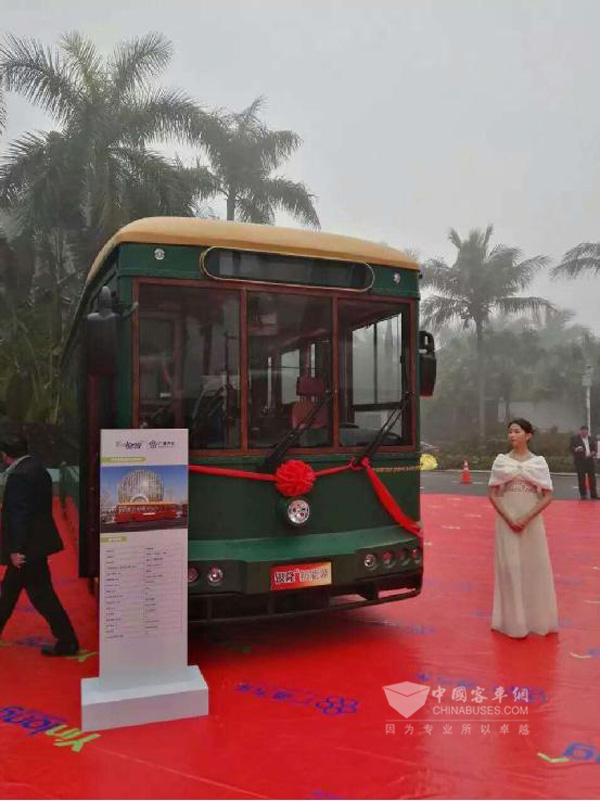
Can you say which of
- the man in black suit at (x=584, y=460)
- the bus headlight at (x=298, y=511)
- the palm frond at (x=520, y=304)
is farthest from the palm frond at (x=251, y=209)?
the bus headlight at (x=298, y=511)

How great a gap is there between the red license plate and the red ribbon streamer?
→ 1.67 ft

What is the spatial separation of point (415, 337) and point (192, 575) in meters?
2.41

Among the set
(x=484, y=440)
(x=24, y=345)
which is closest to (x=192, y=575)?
(x=24, y=345)

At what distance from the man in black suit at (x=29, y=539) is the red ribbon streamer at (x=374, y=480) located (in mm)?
1212

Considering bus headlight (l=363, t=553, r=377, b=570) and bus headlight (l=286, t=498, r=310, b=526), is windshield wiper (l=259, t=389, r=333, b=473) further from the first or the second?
bus headlight (l=363, t=553, r=377, b=570)

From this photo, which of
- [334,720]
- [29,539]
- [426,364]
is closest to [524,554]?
[426,364]

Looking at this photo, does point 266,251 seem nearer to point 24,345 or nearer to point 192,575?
point 192,575

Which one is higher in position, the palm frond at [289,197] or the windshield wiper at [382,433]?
the palm frond at [289,197]

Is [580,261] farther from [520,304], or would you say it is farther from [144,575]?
[144,575]

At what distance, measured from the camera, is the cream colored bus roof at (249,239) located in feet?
15.1

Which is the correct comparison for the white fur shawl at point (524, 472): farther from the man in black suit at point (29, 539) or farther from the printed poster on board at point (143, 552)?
the man in black suit at point (29, 539)

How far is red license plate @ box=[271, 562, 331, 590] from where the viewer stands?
15.1 ft

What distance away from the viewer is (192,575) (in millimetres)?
4441

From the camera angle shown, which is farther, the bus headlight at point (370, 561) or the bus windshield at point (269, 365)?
the bus headlight at point (370, 561)
